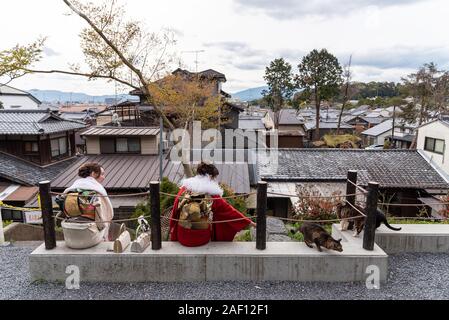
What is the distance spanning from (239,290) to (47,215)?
2.30m

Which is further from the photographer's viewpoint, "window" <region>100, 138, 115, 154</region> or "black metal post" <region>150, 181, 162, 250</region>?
"window" <region>100, 138, 115, 154</region>

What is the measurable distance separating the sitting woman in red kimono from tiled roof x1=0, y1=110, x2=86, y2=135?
13921 mm

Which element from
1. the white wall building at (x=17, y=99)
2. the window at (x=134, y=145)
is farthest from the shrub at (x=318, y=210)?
the white wall building at (x=17, y=99)

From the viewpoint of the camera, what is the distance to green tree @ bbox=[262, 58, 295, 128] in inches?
995

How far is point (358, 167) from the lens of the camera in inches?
534

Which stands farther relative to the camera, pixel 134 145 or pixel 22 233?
pixel 134 145

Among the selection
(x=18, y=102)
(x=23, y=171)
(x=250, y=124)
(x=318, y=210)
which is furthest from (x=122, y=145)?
(x=18, y=102)

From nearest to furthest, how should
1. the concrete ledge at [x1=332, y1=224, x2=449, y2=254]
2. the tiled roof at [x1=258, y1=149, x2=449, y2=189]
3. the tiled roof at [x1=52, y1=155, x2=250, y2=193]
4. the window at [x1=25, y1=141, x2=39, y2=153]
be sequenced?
the concrete ledge at [x1=332, y1=224, x2=449, y2=254]
the tiled roof at [x1=52, y1=155, x2=250, y2=193]
the tiled roof at [x1=258, y1=149, x2=449, y2=189]
the window at [x1=25, y1=141, x2=39, y2=153]

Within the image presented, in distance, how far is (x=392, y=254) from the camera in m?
4.09

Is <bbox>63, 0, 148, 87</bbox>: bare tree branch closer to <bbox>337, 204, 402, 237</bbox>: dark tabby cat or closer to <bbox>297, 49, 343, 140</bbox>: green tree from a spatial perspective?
<bbox>337, 204, 402, 237</bbox>: dark tabby cat

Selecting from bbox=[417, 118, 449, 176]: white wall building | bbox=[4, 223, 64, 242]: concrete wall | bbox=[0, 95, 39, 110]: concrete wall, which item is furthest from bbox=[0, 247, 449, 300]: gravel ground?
bbox=[0, 95, 39, 110]: concrete wall

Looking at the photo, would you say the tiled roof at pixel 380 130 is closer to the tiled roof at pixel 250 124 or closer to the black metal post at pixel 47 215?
the tiled roof at pixel 250 124

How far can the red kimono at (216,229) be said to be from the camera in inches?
139

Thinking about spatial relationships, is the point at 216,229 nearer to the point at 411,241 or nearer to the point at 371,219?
the point at 371,219
